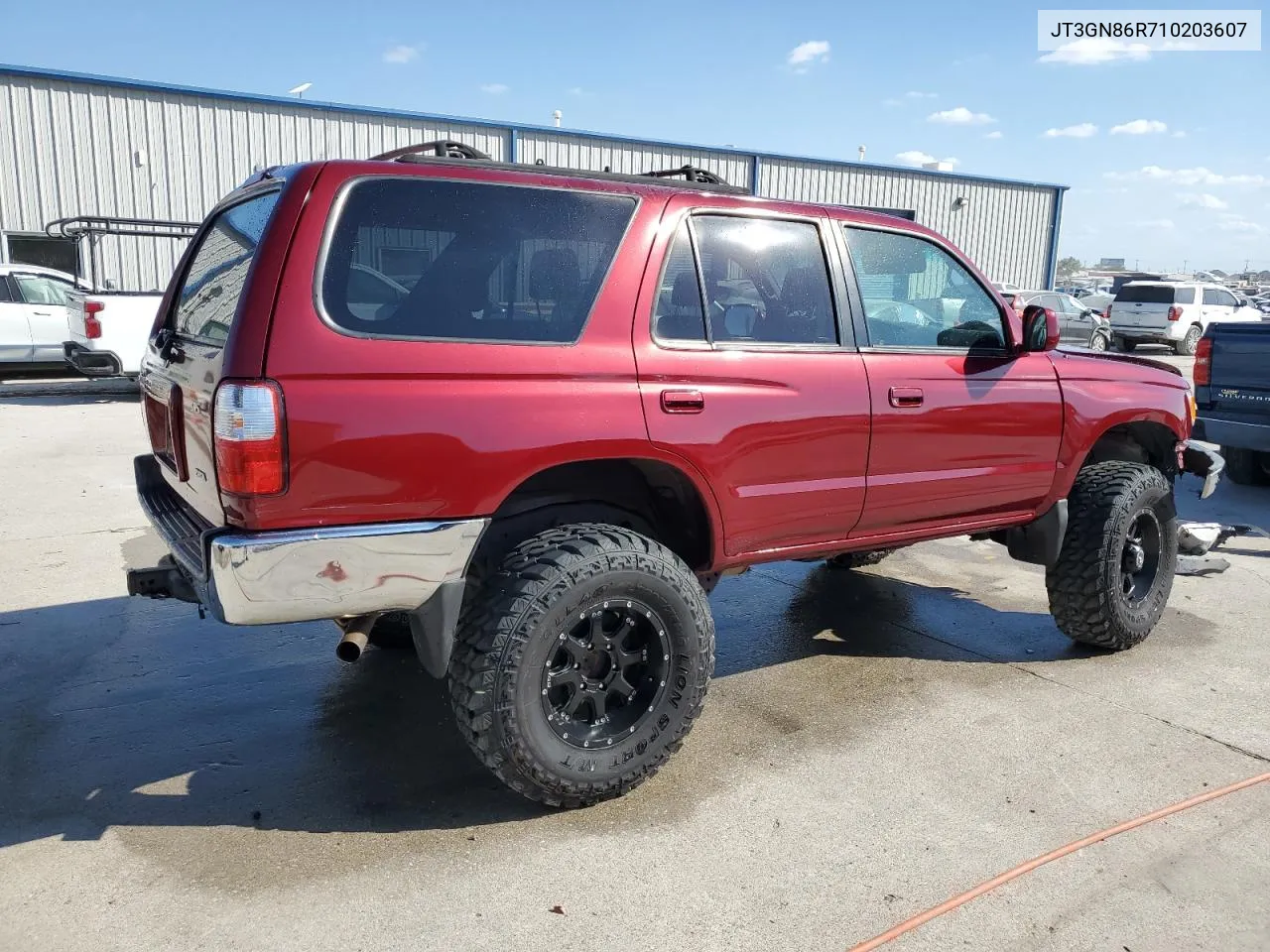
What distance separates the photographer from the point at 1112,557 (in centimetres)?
457

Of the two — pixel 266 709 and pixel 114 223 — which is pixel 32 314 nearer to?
pixel 114 223

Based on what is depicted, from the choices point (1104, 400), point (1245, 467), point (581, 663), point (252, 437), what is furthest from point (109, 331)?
point (1245, 467)

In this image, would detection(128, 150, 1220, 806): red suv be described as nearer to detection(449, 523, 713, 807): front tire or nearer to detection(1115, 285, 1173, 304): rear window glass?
detection(449, 523, 713, 807): front tire

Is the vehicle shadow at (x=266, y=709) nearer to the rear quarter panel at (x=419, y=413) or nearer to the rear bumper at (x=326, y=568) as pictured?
the rear bumper at (x=326, y=568)

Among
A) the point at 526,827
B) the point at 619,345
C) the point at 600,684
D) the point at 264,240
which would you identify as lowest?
the point at 526,827

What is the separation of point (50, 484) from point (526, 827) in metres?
6.11

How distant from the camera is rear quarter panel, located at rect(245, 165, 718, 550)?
2.71m

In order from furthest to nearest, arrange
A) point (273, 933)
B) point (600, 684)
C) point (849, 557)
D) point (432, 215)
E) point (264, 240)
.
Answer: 1. point (849, 557)
2. point (600, 684)
3. point (432, 215)
4. point (264, 240)
5. point (273, 933)

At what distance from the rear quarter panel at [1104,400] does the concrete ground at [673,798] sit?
0.99 metres

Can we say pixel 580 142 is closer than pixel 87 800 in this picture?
No

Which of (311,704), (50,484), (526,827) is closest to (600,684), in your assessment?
(526,827)

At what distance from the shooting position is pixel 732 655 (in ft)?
15.3

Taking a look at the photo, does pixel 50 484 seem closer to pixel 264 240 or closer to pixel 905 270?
pixel 264 240

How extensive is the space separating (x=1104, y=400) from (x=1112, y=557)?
723 millimetres
